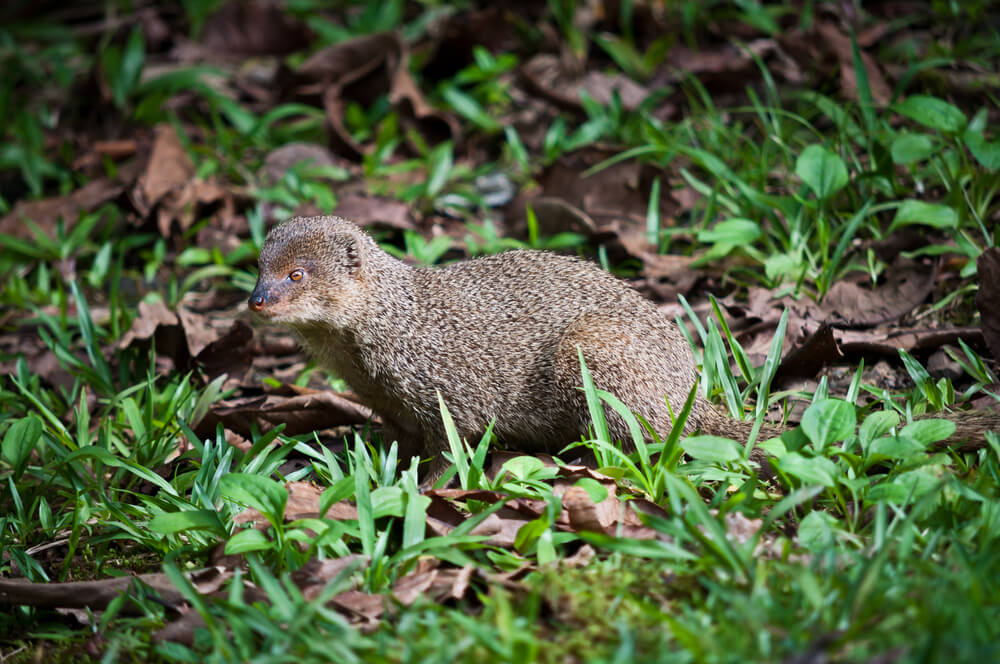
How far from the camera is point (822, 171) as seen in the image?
5148 mm

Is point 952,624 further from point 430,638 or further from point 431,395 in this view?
point 431,395

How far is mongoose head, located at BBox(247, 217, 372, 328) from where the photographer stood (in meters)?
4.32

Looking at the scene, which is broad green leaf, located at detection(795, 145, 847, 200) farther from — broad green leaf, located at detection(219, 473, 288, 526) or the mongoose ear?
broad green leaf, located at detection(219, 473, 288, 526)

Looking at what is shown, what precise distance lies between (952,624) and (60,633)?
113 inches

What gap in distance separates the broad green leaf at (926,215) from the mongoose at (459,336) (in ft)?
5.43

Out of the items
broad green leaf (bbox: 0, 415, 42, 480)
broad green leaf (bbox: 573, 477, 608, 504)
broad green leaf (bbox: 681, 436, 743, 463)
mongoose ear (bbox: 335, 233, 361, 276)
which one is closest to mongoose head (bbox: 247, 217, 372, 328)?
mongoose ear (bbox: 335, 233, 361, 276)

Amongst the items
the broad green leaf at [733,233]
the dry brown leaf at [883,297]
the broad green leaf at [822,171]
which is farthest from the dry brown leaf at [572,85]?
the dry brown leaf at [883,297]

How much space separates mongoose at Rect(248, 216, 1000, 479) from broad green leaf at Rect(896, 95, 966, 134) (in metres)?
1.94

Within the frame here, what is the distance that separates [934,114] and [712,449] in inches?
111

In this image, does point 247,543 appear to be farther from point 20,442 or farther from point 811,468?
point 811,468

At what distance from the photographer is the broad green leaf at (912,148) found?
5.06 m

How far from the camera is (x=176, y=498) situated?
12.6ft

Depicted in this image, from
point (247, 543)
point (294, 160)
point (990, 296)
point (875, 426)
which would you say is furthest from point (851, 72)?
point (247, 543)

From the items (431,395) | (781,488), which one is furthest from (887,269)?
(431,395)
